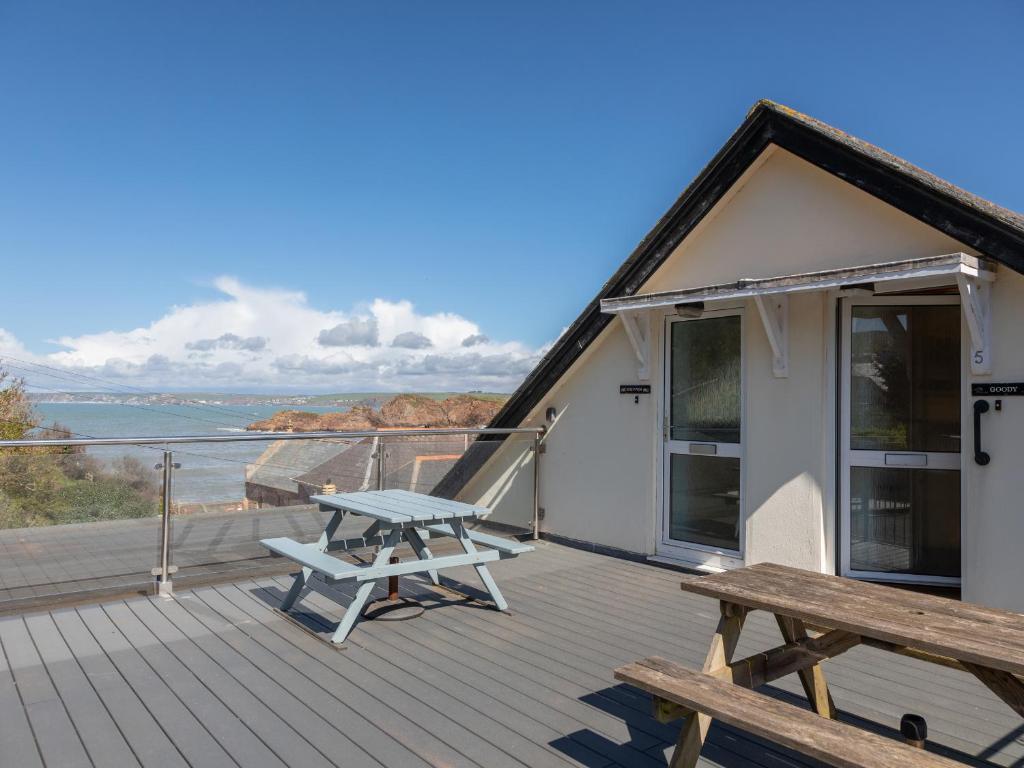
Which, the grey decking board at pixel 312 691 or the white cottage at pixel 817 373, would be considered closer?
the grey decking board at pixel 312 691

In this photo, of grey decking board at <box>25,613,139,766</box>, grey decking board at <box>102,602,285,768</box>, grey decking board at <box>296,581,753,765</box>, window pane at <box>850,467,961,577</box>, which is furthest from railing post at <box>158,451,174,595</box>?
window pane at <box>850,467,961,577</box>

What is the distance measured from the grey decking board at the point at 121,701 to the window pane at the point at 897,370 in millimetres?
5079

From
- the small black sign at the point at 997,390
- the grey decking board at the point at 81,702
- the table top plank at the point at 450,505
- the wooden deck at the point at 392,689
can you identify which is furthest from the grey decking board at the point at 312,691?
the small black sign at the point at 997,390

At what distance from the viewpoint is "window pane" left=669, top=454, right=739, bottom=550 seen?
6023 mm

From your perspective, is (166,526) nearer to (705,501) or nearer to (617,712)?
(617,712)

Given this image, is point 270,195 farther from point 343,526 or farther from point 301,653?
point 301,653

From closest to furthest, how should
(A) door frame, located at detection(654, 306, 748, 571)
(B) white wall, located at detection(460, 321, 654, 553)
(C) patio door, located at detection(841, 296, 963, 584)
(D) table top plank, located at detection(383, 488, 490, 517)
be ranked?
(D) table top plank, located at detection(383, 488, 490, 517), (C) patio door, located at detection(841, 296, 963, 584), (A) door frame, located at detection(654, 306, 748, 571), (B) white wall, located at detection(460, 321, 654, 553)

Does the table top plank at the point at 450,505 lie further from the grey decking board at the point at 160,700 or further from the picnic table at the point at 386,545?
the grey decking board at the point at 160,700

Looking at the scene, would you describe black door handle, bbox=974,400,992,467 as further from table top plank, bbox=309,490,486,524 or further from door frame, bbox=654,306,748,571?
table top plank, bbox=309,490,486,524

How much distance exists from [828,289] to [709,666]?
3.68 metres

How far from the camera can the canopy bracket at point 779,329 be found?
18.3 ft

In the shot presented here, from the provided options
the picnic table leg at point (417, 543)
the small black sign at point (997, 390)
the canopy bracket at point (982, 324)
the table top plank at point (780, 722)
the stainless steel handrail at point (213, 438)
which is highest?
the canopy bracket at point (982, 324)

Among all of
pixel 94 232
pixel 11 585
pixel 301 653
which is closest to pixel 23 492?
pixel 11 585

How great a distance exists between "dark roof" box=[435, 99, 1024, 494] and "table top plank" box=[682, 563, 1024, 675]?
8.93ft
